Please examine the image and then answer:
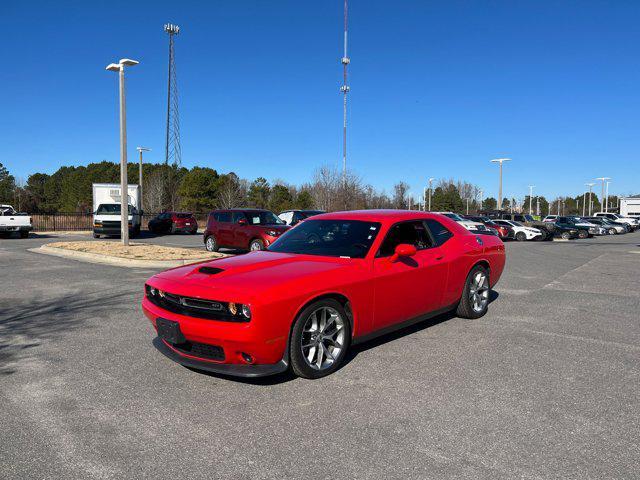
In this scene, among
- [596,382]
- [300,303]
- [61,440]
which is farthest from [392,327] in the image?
[61,440]

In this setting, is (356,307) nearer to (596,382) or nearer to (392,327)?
(392,327)

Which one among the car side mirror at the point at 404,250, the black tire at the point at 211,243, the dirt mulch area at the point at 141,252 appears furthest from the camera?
the black tire at the point at 211,243

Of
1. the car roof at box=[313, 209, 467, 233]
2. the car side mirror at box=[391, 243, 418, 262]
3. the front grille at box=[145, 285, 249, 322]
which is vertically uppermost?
the car roof at box=[313, 209, 467, 233]

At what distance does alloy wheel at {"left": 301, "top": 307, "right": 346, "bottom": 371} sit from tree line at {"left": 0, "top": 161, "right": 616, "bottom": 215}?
1579 inches

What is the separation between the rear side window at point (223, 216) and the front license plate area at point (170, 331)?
38.8 feet

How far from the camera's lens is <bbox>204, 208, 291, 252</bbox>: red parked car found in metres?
15.0

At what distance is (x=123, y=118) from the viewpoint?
681 inches

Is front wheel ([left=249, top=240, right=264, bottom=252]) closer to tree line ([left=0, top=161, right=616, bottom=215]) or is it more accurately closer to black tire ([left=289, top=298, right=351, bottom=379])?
black tire ([left=289, top=298, right=351, bottom=379])

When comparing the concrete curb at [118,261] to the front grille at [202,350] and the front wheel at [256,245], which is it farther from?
the front grille at [202,350]

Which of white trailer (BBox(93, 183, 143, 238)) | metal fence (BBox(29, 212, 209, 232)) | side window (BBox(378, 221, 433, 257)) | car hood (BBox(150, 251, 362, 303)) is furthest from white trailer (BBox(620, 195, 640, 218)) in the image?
car hood (BBox(150, 251, 362, 303))

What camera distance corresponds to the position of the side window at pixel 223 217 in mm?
16125

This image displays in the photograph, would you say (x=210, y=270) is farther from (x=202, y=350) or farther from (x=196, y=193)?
(x=196, y=193)

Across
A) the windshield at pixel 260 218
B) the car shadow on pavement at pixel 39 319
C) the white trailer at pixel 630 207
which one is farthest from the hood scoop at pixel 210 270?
the white trailer at pixel 630 207

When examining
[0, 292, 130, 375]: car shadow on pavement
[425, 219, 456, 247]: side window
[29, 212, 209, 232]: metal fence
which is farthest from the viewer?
[29, 212, 209, 232]: metal fence
